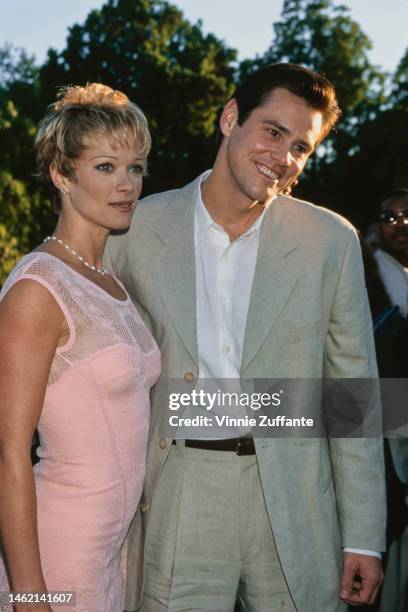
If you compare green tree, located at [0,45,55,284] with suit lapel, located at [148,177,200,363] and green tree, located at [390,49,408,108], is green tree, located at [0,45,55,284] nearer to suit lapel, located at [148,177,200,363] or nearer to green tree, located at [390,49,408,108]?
green tree, located at [390,49,408,108]

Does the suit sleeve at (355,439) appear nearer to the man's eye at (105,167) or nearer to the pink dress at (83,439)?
the pink dress at (83,439)

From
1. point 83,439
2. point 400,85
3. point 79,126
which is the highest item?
point 400,85

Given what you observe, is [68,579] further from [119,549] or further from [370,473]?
→ [370,473]

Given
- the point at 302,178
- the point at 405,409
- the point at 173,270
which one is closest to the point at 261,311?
the point at 173,270

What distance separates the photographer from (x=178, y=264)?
10.6ft

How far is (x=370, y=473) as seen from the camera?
3.20 meters

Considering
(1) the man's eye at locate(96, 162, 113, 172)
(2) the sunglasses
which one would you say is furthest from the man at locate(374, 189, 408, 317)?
(1) the man's eye at locate(96, 162, 113, 172)

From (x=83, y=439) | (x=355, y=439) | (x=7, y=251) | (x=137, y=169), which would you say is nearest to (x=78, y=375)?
(x=83, y=439)

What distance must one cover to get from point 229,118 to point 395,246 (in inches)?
135

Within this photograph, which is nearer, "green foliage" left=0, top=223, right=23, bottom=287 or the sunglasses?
the sunglasses

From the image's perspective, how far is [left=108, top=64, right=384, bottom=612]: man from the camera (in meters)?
3.09

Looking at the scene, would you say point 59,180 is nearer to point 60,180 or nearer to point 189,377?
point 60,180

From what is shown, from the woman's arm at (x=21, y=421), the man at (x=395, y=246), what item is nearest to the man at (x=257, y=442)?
the woman's arm at (x=21, y=421)

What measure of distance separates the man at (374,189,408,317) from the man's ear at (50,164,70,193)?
4.03 m
